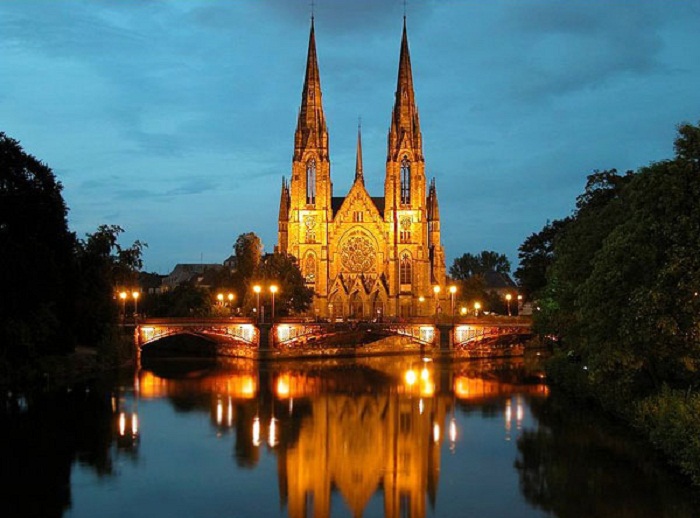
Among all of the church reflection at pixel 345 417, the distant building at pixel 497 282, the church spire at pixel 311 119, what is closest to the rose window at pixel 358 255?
the church spire at pixel 311 119

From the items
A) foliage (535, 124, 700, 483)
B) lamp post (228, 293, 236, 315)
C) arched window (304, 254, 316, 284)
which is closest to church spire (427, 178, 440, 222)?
arched window (304, 254, 316, 284)

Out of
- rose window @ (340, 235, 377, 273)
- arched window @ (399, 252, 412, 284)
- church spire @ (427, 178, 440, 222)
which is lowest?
arched window @ (399, 252, 412, 284)

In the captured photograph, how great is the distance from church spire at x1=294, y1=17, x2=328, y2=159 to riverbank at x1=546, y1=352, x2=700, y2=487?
74146 millimetres

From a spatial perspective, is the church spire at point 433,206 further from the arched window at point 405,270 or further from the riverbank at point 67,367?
the riverbank at point 67,367

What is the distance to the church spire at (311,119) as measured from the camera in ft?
370

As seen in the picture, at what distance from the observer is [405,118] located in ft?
377

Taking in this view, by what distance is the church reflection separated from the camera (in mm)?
29062

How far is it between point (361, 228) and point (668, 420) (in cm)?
8321

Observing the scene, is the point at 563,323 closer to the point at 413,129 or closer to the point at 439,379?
the point at 439,379

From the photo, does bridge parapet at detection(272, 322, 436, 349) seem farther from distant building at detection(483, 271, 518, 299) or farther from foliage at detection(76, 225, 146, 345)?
distant building at detection(483, 271, 518, 299)

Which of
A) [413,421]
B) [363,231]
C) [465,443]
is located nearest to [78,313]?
[413,421]

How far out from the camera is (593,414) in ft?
142

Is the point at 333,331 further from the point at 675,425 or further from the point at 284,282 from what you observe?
the point at 675,425

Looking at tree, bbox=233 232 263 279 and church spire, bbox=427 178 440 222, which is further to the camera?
church spire, bbox=427 178 440 222
